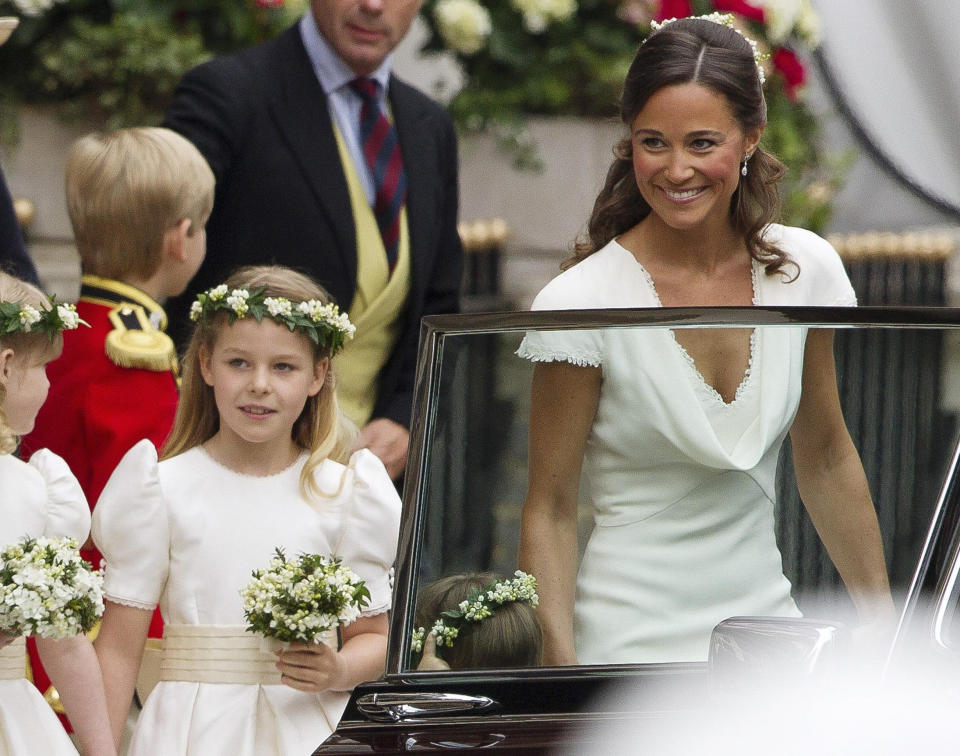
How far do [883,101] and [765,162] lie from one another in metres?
3.31

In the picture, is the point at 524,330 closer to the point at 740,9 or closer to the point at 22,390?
the point at 22,390

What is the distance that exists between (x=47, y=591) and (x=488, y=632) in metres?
0.78

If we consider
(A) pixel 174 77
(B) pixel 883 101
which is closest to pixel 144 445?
(A) pixel 174 77

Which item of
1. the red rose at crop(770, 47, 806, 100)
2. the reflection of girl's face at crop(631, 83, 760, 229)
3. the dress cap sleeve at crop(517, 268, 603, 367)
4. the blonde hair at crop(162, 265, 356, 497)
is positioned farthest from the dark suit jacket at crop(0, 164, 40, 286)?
the red rose at crop(770, 47, 806, 100)

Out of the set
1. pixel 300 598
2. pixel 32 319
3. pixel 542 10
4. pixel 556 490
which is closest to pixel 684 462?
pixel 556 490

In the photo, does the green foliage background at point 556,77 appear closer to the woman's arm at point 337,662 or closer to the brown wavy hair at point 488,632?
the woman's arm at point 337,662

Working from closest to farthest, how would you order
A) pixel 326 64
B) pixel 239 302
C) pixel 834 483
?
pixel 834 483 < pixel 239 302 < pixel 326 64

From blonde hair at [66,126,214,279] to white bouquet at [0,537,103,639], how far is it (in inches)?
48.9

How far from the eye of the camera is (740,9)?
6160mm

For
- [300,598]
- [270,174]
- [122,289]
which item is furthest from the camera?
[270,174]

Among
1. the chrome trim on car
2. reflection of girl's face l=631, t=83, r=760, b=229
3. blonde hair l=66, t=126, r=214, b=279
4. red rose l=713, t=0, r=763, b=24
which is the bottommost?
the chrome trim on car

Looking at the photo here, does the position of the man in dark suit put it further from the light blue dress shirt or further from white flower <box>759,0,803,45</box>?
white flower <box>759,0,803,45</box>

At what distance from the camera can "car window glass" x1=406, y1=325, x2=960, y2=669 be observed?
84.0 inches

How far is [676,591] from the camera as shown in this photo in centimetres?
220
